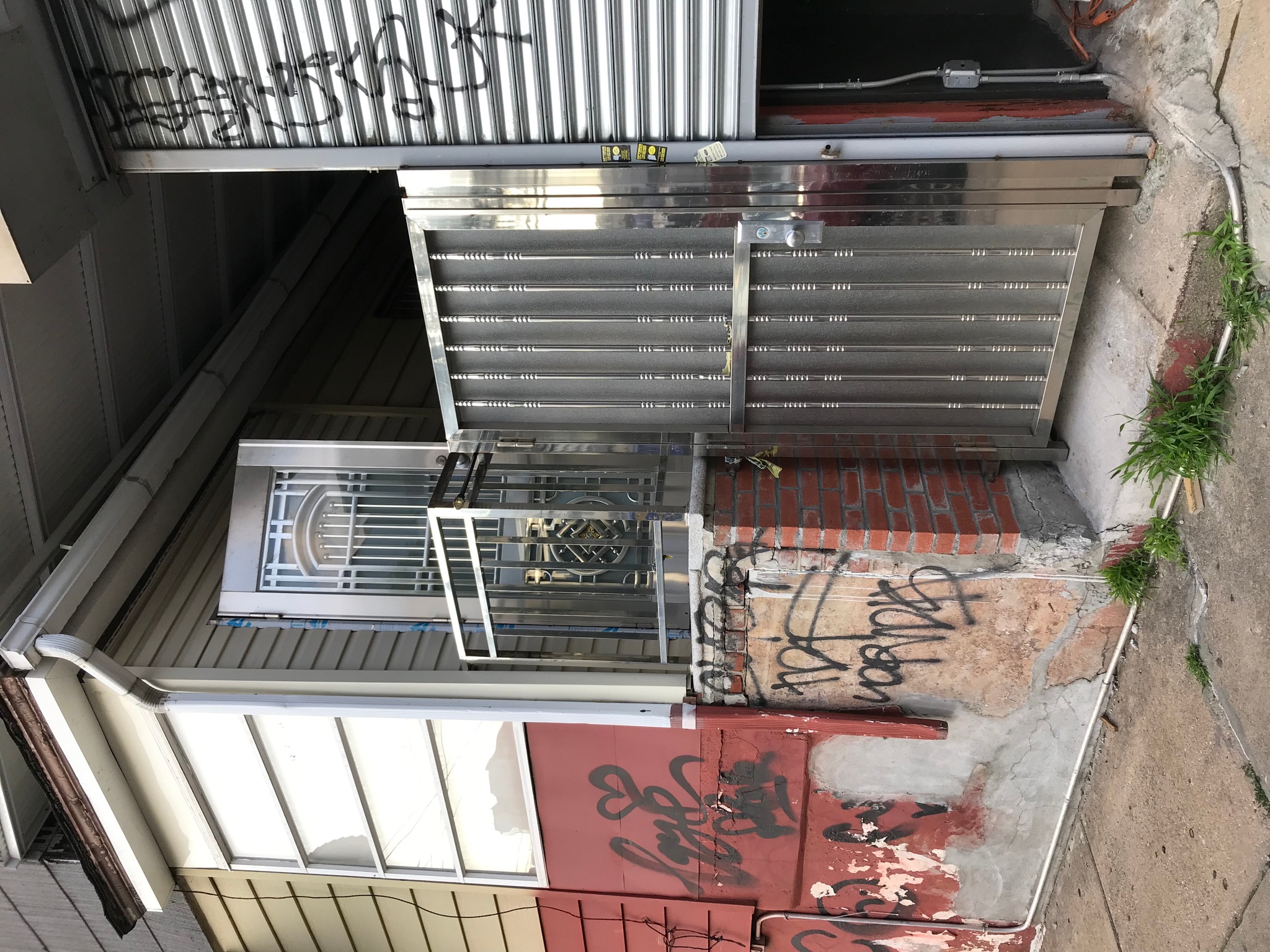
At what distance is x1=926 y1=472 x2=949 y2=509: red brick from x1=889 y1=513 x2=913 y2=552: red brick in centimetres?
18

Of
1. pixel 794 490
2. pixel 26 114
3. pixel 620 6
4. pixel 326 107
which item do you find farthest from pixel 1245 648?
pixel 26 114

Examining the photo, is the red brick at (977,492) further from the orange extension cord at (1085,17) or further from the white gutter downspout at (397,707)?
the orange extension cord at (1085,17)

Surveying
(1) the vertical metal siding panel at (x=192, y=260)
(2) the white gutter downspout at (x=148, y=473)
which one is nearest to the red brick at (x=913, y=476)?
(2) the white gutter downspout at (x=148, y=473)

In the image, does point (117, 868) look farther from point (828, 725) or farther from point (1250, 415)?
point (1250, 415)

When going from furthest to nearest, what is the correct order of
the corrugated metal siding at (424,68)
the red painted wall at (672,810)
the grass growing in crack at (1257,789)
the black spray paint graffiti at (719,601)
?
the red painted wall at (672,810), the black spray paint graffiti at (719,601), the corrugated metal siding at (424,68), the grass growing in crack at (1257,789)

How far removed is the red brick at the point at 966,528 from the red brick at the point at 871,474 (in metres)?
→ 0.31

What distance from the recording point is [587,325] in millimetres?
3287

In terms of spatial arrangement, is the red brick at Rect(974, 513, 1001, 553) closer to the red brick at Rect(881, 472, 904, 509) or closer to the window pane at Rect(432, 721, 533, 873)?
the red brick at Rect(881, 472, 904, 509)

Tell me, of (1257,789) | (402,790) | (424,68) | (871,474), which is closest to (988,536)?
(871,474)

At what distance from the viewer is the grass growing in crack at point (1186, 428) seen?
2707 mm

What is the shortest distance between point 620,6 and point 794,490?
1.89 m

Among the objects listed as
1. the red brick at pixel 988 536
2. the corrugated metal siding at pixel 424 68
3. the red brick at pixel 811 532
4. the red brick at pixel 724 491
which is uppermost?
the corrugated metal siding at pixel 424 68

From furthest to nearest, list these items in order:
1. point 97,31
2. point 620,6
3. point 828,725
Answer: point 828,725, point 97,31, point 620,6

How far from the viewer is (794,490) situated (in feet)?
11.3
